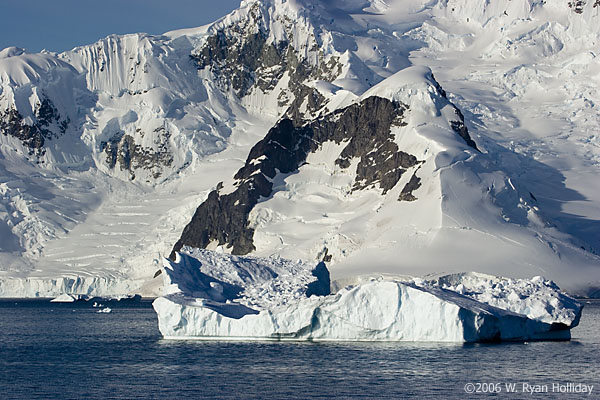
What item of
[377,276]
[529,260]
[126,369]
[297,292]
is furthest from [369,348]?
[529,260]

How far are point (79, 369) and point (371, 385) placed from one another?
27.4 m

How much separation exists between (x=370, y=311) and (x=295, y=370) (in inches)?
488

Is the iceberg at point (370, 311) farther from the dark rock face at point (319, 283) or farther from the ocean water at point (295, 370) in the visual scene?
the dark rock face at point (319, 283)

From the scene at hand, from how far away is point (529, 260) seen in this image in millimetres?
181625

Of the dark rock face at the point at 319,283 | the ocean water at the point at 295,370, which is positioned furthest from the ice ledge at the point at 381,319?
the dark rock face at the point at 319,283

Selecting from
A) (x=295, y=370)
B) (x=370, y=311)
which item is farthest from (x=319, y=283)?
(x=295, y=370)

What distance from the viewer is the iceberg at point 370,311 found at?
9081cm

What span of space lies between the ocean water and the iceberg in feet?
4.55

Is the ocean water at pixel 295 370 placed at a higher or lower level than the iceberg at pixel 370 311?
lower

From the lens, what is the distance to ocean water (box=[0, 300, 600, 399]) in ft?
239

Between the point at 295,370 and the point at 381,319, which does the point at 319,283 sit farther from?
the point at 295,370

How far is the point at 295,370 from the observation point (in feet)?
270

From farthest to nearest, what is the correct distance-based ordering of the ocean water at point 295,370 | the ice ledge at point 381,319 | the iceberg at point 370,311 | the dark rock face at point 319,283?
the dark rock face at point 319,283
the iceberg at point 370,311
the ice ledge at point 381,319
the ocean water at point 295,370

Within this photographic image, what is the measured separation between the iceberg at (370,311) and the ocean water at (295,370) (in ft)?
4.55
